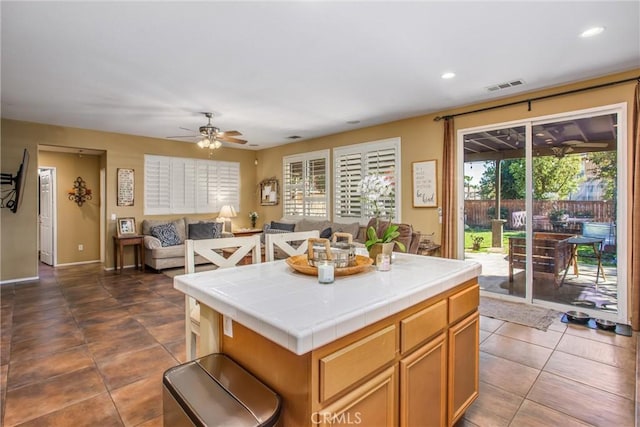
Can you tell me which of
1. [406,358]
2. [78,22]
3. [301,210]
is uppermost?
[78,22]

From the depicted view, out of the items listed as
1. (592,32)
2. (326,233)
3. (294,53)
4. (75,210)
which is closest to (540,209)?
(592,32)

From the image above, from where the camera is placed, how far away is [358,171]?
6004 millimetres

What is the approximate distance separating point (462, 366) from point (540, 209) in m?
3.06

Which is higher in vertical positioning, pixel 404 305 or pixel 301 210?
pixel 301 210

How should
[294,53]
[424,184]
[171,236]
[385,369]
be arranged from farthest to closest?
[171,236]
[424,184]
[294,53]
[385,369]

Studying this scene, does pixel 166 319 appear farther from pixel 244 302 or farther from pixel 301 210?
pixel 301 210

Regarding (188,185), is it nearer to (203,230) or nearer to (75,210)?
(203,230)

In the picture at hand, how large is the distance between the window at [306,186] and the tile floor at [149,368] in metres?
3.52

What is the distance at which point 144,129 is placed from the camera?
232 inches

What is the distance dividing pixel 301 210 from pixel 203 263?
235 cm

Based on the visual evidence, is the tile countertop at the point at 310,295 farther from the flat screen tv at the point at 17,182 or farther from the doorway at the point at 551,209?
the flat screen tv at the point at 17,182

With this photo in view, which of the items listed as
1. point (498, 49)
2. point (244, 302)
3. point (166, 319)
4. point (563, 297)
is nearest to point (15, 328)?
point (166, 319)

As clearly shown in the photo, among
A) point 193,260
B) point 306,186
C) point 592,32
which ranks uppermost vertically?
point 592,32

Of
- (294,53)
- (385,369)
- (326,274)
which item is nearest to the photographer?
(385,369)
